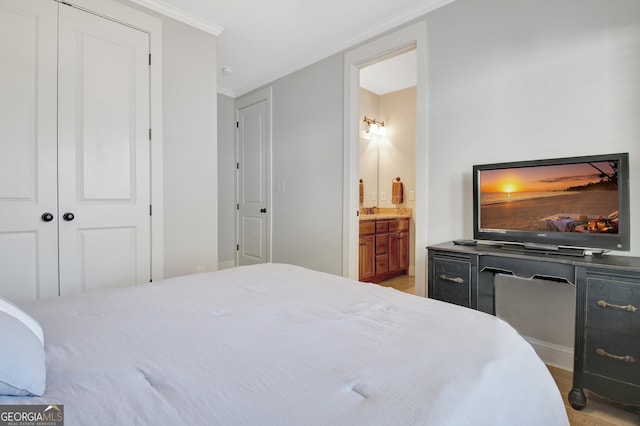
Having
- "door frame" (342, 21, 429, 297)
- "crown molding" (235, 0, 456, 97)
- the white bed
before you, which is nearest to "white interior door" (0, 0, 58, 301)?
the white bed

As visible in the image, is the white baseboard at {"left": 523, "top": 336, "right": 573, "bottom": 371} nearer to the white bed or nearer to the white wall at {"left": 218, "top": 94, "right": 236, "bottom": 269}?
the white bed

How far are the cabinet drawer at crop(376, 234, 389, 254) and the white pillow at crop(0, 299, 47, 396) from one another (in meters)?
3.63

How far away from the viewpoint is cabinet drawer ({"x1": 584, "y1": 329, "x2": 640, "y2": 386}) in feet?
4.98

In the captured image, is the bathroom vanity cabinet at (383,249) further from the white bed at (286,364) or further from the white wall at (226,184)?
the white bed at (286,364)

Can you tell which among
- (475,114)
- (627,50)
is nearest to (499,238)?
(475,114)

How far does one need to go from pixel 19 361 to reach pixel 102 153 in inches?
89.2

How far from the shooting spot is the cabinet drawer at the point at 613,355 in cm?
152

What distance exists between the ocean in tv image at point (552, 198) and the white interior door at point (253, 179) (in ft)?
9.23

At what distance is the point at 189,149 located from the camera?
2.91 m

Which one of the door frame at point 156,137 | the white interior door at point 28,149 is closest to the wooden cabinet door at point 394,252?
the door frame at point 156,137

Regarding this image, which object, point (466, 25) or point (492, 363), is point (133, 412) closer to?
point (492, 363)

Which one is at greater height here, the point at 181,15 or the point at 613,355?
the point at 181,15

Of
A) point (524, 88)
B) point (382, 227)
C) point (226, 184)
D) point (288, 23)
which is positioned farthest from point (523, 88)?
point (226, 184)

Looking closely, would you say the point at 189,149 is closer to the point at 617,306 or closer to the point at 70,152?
the point at 70,152
